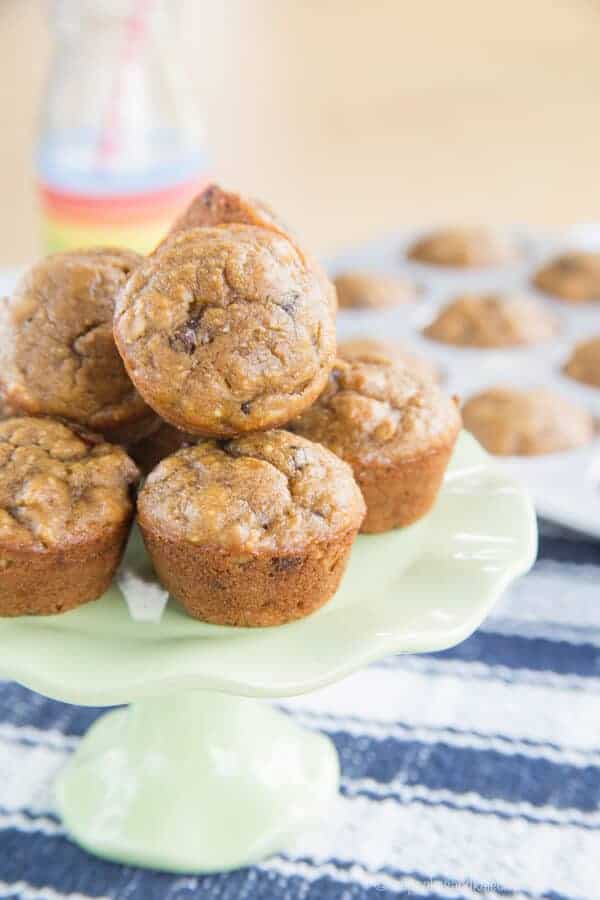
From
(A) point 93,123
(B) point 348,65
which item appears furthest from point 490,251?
(B) point 348,65

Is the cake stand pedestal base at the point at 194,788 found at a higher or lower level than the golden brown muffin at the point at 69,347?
lower

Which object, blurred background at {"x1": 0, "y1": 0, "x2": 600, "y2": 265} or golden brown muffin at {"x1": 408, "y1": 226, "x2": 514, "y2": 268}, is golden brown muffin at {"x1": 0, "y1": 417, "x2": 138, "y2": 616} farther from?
golden brown muffin at {"x1": 408, "y1": 226, "x2": 514, "y2": 268}

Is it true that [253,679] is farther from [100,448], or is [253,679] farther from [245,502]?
[100,448]

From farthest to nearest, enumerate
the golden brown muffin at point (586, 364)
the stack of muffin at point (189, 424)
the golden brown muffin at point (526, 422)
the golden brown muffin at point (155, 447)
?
the golden brown muffin at point (586, 364)
the golden brown muffin at point (526, 422)
the golden brown muffin at point (155, 447)
the stack of muffin at point (189, 424)

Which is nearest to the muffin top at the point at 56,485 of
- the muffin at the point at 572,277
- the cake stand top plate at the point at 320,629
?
the cake stand top plate at the point at 320,629

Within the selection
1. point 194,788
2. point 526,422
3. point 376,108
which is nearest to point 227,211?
point 194,788

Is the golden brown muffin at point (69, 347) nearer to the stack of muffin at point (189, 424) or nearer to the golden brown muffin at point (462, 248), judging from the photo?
the stack of muffin at point (189, 424)
